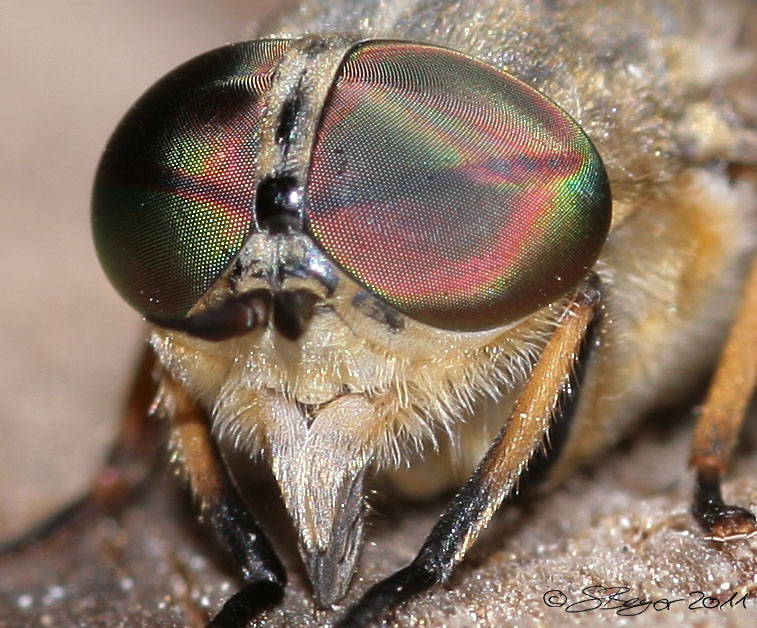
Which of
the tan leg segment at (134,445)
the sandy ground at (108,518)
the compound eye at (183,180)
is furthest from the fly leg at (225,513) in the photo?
the tan leg segment at (134,445)

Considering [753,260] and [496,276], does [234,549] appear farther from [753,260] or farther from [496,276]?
[753,260]

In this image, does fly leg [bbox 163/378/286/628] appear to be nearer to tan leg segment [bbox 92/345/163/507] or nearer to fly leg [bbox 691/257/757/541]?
tan leg segment [bbox 92/345/163/507]

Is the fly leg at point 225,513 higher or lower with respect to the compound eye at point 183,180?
lower

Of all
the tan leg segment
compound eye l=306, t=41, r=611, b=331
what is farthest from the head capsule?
the tan leg segment

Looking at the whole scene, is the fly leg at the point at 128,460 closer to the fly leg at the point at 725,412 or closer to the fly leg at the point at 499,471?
the fly leg at the point at 499,471

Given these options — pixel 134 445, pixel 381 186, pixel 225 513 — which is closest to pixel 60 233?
pixel 134 445

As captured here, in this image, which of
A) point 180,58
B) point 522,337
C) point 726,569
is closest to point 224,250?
point 522,337

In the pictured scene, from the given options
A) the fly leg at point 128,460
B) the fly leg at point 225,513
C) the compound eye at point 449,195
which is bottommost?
the fly leg at point 128,460
